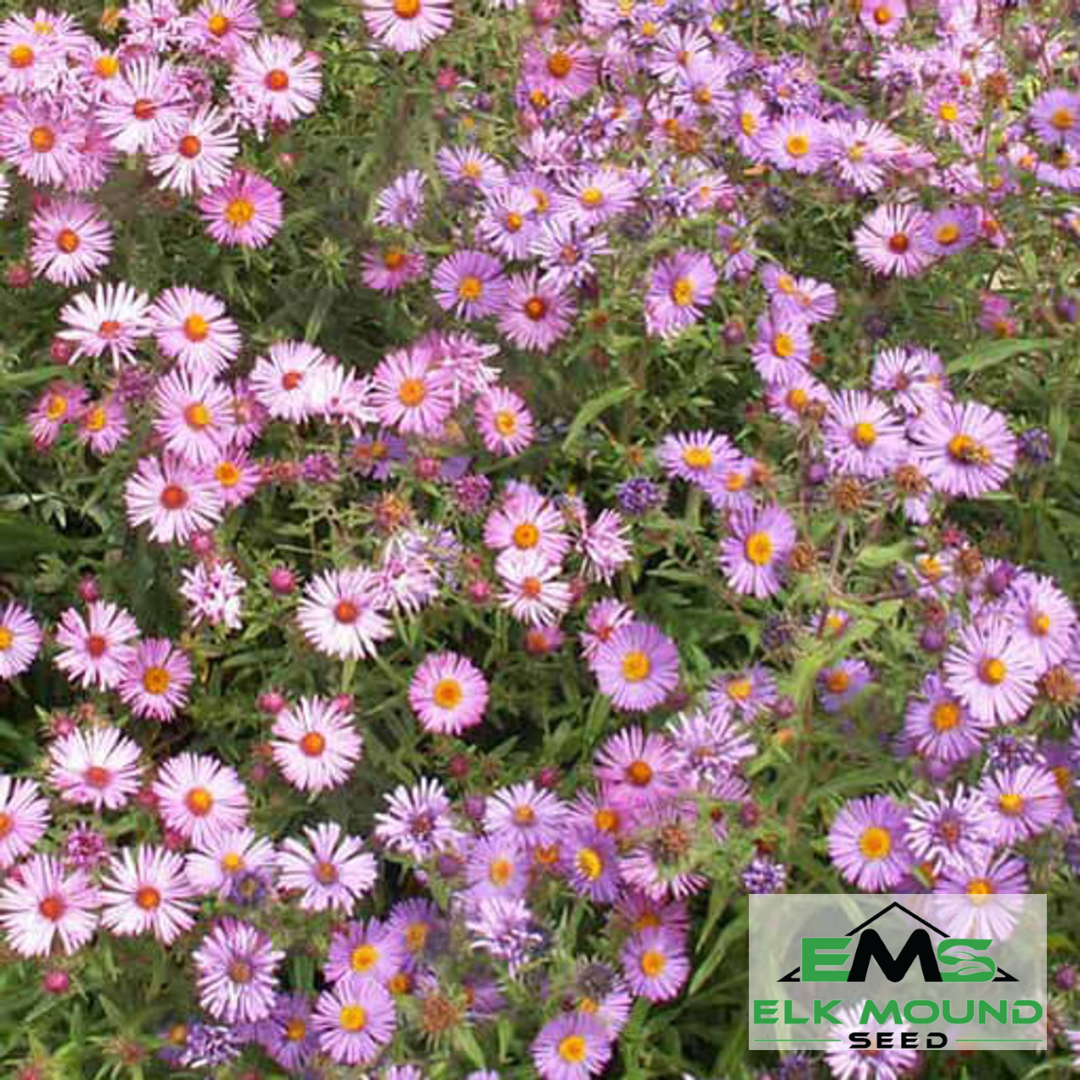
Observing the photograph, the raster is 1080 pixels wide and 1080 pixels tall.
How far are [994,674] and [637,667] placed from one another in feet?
2.06

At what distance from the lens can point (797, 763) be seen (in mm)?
2709

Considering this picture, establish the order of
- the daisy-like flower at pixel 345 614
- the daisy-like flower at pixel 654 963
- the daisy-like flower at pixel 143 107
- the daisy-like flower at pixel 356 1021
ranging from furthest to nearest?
the daisy-like flower at pixel 143 107 → the daisy-like flower at pixel 345 614 → the daisy-like flower at pixel 654 963 → the daisy-like flower at pixel 356 1021

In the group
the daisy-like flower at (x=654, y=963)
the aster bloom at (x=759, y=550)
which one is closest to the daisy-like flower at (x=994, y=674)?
the aster bloom at (x=759, y=550)

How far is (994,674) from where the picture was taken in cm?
252

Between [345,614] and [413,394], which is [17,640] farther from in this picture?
[413,394]

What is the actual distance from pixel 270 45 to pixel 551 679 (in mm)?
1350

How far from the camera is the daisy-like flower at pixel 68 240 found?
3160 mm

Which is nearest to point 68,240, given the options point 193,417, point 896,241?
point 193,417

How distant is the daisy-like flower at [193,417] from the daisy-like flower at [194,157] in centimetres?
40

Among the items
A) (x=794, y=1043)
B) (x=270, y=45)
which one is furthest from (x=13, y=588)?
(x=794, y=1043)

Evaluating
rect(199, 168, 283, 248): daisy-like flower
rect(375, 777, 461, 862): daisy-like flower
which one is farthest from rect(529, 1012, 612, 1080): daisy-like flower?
rect(199, 168, 283, 248): daisy-like flower

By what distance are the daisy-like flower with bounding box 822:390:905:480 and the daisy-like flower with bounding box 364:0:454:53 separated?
106 centimetres

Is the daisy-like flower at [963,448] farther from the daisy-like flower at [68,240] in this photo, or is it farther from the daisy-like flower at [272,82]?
the daisy-like flower at [68,240]

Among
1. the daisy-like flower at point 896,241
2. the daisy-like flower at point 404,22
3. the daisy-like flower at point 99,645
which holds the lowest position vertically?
the daisy-like flower at point 99,645
